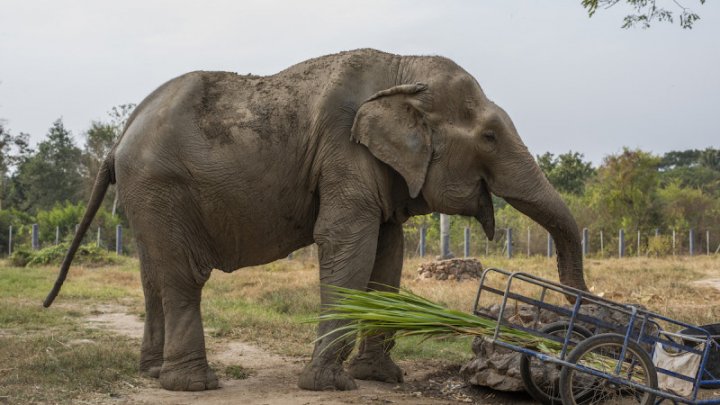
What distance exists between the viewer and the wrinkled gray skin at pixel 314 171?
665 centimetres

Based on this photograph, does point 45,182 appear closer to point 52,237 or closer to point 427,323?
point 52,237

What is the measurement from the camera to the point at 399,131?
668 centimetres

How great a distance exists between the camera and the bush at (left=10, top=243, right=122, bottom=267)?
892 inches

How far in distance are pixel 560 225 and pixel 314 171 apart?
6.73 feet

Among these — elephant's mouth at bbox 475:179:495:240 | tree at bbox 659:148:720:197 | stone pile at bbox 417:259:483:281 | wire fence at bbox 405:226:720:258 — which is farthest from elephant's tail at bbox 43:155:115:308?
tree at bbox 659:148:720:197

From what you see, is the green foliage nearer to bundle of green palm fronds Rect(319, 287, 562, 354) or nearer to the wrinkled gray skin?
the wrinkled gray skin

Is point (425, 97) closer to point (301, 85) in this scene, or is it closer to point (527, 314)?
point (301, 85)

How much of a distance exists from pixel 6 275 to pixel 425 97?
14772 mm

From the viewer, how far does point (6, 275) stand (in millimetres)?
18578

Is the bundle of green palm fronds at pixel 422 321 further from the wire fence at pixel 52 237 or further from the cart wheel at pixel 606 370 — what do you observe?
the wire fence at pixel 52 237

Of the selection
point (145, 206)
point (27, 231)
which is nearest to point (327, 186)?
point (145, 206)

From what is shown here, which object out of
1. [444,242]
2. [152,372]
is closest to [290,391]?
[152,372]

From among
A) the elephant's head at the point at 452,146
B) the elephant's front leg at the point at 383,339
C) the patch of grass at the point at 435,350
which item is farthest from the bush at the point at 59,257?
the elephant's head at the point at 452,146

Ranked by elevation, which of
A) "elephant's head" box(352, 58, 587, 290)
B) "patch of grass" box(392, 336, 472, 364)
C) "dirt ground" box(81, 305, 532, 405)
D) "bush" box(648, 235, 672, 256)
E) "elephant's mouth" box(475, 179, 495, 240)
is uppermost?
"elephant's head" box(352, 58, 587, 290)
